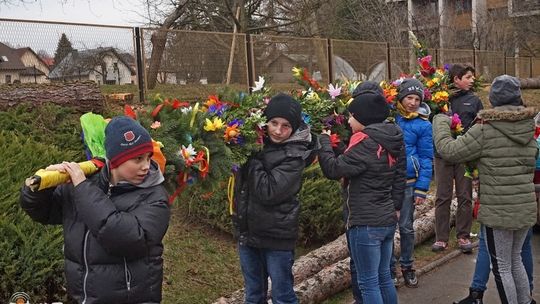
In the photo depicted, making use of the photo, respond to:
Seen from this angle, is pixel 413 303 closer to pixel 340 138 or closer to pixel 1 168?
pixel 340 138

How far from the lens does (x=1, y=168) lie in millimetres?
4461

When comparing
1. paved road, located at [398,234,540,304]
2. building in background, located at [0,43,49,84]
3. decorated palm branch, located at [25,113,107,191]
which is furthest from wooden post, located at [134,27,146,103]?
decorated palm branch, located at [25,113,107,191]

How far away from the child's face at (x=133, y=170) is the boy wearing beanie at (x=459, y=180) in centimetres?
395

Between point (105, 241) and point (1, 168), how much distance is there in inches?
93.7

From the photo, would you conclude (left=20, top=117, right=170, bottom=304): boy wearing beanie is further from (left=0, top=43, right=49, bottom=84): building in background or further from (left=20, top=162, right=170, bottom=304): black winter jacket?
(left=0, top=43, right=49, bottom=84): building in background

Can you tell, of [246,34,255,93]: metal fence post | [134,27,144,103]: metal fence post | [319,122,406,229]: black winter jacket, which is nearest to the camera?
[319,122,406,229]: black winter jacket

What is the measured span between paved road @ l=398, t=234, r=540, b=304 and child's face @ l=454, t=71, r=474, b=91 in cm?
179

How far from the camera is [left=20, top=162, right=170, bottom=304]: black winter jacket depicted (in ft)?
8.34

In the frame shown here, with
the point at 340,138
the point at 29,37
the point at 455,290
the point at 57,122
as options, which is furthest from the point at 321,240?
the point at 29,37

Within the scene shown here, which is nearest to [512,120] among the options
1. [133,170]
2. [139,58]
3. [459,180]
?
[459,180]

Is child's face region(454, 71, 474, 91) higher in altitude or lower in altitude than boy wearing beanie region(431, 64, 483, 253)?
higher

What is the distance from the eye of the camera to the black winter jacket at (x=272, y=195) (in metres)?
3.65

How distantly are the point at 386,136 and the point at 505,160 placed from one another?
0.88 metres

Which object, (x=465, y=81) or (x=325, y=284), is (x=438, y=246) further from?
(x=325, y=284)
